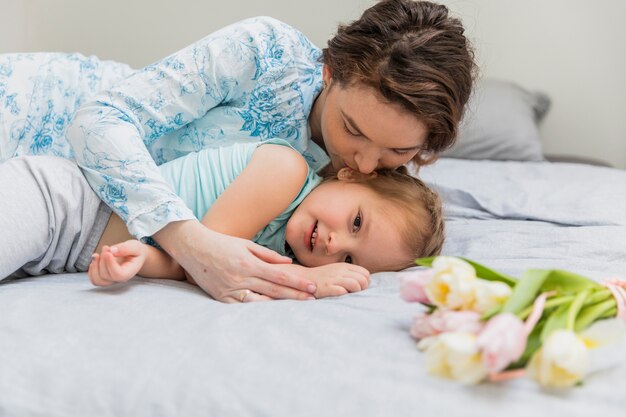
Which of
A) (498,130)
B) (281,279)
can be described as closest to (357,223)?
(281,279)

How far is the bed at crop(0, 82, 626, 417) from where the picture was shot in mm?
792

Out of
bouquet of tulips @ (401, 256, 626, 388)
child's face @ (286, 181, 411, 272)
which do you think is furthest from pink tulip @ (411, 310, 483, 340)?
child's face @ (286, 181, 411, 272)

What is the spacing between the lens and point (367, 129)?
4.41 ft

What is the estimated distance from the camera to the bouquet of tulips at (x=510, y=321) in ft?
2.45

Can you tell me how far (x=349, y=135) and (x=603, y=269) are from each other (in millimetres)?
552

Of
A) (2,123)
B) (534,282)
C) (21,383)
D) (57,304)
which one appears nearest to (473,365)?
(534,282)

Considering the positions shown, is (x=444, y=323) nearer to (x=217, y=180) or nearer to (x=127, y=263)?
(x=127, y=263)

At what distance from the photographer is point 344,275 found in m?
1.27

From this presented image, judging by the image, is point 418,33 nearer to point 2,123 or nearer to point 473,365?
point 473,365

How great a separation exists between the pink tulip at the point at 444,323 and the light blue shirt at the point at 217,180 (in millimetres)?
574

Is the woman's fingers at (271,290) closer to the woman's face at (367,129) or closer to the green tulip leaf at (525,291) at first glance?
A: the woman's face at (367,129)

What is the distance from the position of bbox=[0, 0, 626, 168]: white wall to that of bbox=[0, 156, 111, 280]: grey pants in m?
2.08

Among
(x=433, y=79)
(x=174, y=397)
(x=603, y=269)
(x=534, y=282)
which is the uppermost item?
(x=433, y=79)

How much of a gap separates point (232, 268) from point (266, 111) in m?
0.50
